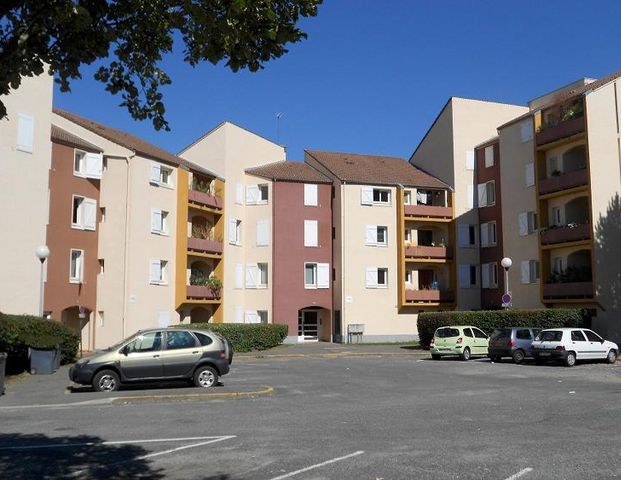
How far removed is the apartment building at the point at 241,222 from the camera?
47.2 m

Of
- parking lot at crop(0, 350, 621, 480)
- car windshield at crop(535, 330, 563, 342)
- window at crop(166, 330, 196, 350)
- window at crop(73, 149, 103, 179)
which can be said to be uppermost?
window at crop(73, 149, 103, 179)

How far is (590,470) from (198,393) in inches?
393

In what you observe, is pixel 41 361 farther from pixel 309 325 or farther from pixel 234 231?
pixel 309 325

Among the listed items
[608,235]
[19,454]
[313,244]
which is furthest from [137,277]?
[19,454]

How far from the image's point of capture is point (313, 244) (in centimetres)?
4856

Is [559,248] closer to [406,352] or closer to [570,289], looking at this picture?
[570,289]

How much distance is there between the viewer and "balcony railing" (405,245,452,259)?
4878cm

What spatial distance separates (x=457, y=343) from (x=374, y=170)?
23.1 metres

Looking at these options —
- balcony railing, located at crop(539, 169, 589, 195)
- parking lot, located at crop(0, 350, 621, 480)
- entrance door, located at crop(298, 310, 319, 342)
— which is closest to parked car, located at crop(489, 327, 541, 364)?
parking lot, located at crop(0, 350, 621, 480)

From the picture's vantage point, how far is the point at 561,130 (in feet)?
130

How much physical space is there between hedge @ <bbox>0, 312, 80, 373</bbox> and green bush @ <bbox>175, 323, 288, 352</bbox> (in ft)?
34.7

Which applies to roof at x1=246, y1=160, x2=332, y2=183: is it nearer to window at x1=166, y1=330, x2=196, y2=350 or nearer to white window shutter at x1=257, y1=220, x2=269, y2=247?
white window shutter at x1=257, y1=220, x2=269, y2=247

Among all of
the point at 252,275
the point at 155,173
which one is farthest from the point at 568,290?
the point at 155,173

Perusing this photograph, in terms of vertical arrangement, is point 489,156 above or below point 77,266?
above
